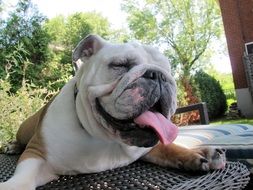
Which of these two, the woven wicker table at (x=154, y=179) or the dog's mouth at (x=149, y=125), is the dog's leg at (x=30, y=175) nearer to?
the woven wicker table at (x=154, y=179)

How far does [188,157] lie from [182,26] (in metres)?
14.5

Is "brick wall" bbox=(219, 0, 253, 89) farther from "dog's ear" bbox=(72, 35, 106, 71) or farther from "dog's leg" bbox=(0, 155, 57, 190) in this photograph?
"dog's leg" bbox=(0, 155, 57, 190)

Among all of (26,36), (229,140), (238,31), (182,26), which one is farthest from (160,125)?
(182,26)

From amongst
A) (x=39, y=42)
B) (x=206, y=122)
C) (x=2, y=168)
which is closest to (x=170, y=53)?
(x=39, y=42)

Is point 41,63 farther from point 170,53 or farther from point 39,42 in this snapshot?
point 170,53

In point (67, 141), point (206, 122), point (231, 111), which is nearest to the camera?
point (67, 141)

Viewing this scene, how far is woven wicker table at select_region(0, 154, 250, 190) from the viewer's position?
1.25m

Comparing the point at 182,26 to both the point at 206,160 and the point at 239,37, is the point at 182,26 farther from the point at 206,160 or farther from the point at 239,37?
the point at 206,160

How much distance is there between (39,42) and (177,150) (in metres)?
7.96

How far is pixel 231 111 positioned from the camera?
985cm

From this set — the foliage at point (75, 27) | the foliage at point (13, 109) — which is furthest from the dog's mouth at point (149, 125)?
the foliage at point (75, 27)

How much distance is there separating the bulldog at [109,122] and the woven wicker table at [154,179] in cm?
4

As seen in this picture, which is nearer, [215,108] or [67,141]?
[67,141]

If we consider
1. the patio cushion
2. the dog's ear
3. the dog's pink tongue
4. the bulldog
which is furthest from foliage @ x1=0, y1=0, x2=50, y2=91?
the dog's pink tongue
